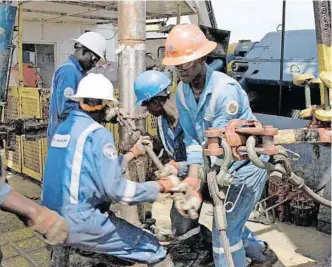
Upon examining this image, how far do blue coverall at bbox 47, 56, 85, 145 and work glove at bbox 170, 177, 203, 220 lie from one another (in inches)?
68.4

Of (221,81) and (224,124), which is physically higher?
(221,81)

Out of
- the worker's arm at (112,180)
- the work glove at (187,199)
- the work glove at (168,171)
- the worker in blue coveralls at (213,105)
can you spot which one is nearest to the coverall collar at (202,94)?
the worker in blue coveralls at (213,105)

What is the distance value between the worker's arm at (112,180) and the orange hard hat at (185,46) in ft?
2.46

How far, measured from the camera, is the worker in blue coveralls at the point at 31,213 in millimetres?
2145

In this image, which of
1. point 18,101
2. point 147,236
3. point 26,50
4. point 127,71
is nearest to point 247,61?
point 127,71

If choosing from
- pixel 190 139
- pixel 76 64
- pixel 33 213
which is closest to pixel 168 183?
pixel 190 139

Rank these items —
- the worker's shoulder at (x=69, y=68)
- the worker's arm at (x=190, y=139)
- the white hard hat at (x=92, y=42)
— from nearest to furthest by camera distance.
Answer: the worker's arm at (x=190, y=139), the worker's shoulder at (x=69, y=68), the white hard hat at (x=92, y=42)

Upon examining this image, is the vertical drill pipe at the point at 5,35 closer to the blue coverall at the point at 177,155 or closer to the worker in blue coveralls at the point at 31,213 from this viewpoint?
the blue coverall at the point at 177,155

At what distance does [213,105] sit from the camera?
3049mm

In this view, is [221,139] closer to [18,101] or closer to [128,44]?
[128,44]

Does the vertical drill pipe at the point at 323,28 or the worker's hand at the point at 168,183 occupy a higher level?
the vertical drill pipe at the point at 323,28

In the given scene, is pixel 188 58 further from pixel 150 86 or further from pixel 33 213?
pixel 33 213

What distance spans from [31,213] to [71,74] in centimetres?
244

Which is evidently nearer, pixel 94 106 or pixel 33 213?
pixel 33 213
